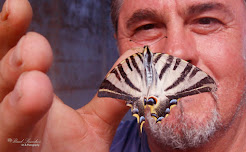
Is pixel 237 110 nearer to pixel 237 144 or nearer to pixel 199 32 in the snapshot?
pixel 237 144

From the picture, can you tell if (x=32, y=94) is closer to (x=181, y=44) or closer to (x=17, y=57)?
(x=17, y=57)

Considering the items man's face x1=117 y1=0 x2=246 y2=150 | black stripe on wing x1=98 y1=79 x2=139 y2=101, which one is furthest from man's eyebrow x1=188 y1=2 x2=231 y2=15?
black stripe on wing x1=98 y1=79 x2=139 y2=101

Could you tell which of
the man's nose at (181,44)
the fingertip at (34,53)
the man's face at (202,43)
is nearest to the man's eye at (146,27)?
the man's face at (202,43)

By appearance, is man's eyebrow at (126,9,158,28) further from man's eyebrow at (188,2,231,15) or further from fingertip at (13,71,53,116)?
fingertip at (13,71,53,116)

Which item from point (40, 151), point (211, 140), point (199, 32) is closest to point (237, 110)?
point (211, 140)

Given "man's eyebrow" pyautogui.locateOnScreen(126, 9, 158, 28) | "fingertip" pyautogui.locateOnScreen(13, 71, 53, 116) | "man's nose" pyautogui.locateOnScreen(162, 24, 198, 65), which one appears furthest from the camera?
"man's eyebrow" pyautogui.locateOnScreen(126, 9, 158, 28)

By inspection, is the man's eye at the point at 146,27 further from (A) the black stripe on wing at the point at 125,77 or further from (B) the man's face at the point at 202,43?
(A) the black stripe on wing at the point at 125,77

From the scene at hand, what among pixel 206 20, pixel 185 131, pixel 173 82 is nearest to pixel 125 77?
pixel 173 82
